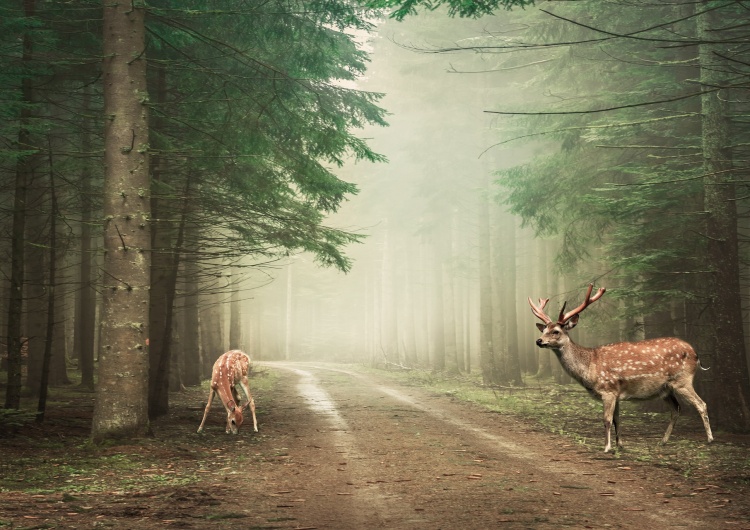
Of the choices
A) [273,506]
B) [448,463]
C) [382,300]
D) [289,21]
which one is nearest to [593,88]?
[289,21]

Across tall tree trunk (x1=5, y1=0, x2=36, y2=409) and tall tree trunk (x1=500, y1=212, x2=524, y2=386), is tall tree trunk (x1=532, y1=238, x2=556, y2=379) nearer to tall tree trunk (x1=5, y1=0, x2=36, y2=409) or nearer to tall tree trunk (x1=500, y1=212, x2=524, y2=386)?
tall tree trunk (x1=500, y1=212, x2=524, y2=386)

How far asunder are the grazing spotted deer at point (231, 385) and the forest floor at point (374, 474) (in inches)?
13.1

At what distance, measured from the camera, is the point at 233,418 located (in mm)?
11508

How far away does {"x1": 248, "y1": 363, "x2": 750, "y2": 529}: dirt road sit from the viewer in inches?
230

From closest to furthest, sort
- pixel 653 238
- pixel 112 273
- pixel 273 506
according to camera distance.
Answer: pixel 273 506 → pixel 112 273 → pixel 653 238

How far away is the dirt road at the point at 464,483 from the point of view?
5.83 meters

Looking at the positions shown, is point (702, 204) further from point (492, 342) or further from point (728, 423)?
point (492, 342)

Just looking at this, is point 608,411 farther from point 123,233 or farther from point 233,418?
point 123,233

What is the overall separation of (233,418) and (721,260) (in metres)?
9.10

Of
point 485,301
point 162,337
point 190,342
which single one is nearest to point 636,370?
point 162,337

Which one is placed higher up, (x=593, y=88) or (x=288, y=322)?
(x=593, y=88)

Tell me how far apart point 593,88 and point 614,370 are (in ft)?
38.5

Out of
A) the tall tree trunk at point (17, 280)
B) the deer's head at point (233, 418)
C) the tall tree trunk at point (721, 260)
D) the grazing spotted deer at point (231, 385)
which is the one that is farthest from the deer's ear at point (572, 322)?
the tall tree trunk at point (17, 280)

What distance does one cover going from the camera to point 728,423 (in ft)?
36.0
